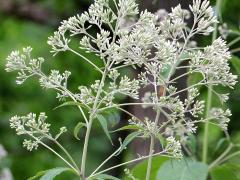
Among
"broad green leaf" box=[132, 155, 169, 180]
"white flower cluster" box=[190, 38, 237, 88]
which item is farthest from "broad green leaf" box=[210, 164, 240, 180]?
"white flower cluster" box=[190, 38, 237, 88]

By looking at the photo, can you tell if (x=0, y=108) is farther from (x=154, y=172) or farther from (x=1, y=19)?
(x=154, y=172)

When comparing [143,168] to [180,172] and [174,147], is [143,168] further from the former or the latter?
[174,147]

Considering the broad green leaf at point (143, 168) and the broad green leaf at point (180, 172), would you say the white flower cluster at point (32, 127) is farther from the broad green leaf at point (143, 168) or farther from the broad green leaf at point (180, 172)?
the broad green leaf at point (143, 168)

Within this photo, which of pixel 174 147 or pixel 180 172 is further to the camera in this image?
pixel 180 172

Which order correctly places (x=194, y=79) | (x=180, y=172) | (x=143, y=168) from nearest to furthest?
(x=180, y=172) → (x=143, y=168) → (x=194, y=79)

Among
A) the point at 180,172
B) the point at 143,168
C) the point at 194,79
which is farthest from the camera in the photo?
the point at 194,79

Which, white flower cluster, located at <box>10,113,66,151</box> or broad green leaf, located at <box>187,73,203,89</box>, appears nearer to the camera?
white flower cluster, located at <box>10,113,66,151</box>

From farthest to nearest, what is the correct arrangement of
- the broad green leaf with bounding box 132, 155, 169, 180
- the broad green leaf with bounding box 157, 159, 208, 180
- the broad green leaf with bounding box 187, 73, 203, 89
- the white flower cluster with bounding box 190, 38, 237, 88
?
the broad green leaf with bounding box 187, 73, 203, 89
the broad green leaf with bounding box 132, 155, 169, 180
the broad green leaf with bounding box 157, 159, 208, 180
the white flower cluster with bounding box 190, 38, 237, 88

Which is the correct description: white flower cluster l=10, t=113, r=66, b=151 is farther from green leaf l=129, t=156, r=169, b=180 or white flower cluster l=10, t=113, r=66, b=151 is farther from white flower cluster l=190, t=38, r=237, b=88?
green leaf l=129, t=156, r=169, b=180

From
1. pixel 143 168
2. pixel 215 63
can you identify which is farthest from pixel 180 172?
pixel 215 63

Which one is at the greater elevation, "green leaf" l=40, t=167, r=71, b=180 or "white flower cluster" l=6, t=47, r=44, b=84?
"white flower cluster" l=6, t=47, r=44, b=84

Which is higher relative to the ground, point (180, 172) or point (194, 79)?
point (194, 79)

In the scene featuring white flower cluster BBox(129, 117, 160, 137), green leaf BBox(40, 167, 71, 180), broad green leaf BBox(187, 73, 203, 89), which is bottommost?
green leaf BBox(40, 167, 71, 180)

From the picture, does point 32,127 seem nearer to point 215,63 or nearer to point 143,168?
point 215,63
